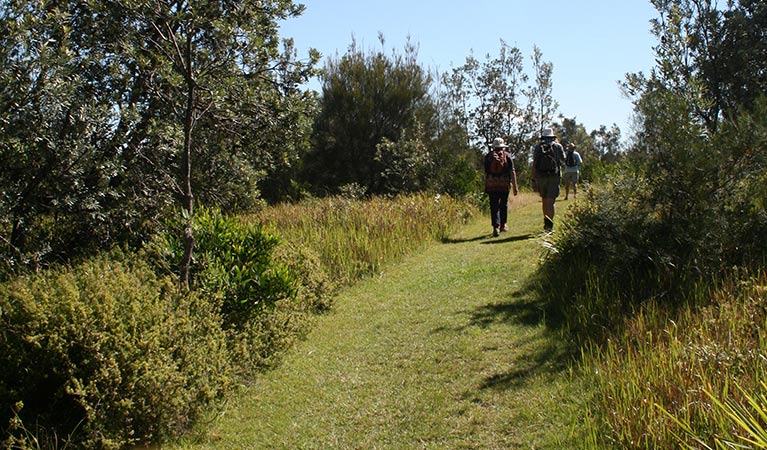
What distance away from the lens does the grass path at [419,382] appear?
13.3ft

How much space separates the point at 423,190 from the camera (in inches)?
694

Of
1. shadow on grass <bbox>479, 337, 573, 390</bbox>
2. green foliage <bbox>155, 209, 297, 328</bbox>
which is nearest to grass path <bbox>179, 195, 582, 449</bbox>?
shadow on grass <bbox>479, 337, 573, 390</bbox>

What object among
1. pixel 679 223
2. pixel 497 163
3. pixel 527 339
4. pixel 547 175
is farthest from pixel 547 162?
pixel 527 339

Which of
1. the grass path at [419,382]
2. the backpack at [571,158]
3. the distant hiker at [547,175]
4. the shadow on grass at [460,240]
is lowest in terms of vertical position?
the grass path at [419,382]

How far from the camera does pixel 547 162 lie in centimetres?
1027

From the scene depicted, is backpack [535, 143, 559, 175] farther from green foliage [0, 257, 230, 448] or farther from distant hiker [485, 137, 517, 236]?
green foliage [0, 257, 230, 448]

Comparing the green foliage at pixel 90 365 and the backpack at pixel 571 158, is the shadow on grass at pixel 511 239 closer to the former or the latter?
the backpack at pixel 571 158

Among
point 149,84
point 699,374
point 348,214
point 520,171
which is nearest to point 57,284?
point 149,84

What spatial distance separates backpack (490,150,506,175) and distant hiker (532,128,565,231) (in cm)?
64

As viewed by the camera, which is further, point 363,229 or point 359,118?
point 359,118

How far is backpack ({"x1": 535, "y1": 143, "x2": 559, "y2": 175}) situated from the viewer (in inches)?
404

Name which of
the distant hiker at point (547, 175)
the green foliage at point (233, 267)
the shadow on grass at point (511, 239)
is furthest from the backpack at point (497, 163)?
the green foliage at point (233, 267)

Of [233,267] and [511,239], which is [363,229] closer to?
[511,239]

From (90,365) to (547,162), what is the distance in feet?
26.8
